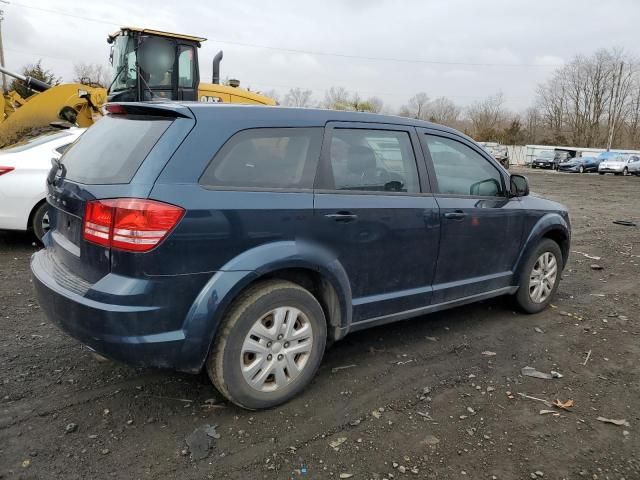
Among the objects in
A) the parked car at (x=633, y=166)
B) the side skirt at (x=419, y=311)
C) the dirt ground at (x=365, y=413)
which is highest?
the parked car at (x=633, y=166)

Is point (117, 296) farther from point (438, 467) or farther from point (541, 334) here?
point (541, 334)

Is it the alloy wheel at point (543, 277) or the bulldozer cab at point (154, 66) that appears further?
the bulldozer cab at point (154, 66)

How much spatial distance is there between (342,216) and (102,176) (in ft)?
4.65

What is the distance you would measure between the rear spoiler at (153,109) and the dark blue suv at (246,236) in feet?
0.03

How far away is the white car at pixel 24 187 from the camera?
6.06 meters

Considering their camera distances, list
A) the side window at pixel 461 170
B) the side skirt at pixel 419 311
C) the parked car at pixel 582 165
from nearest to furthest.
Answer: the side skirt at pixel 419 311 < the side window at pixel 461 170 < the parked car at pixel 582 165

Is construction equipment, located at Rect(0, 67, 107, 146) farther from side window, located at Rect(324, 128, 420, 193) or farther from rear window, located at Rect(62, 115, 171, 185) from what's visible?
side window, located at Rect(324, 128, 420, 193)

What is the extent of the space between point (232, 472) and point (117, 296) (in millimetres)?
1050

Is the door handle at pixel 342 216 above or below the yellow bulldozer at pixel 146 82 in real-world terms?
below

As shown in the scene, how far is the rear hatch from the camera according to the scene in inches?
104

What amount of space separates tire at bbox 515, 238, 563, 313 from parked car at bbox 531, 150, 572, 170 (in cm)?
4088

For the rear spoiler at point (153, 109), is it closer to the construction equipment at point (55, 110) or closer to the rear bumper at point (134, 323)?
the rear bumper at point (134, 323)

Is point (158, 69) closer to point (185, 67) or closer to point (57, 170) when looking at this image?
point (185, 67)

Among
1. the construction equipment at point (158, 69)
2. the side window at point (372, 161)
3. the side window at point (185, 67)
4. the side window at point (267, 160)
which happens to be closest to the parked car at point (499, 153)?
the construction equipment at point (158, 69)
